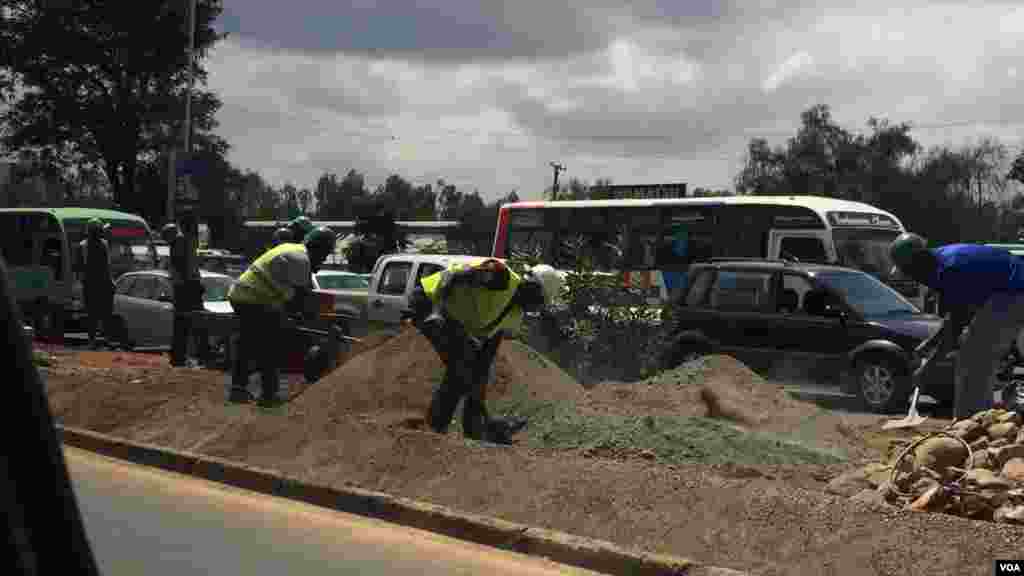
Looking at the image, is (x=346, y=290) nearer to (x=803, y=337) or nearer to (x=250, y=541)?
(x=803, y=337)

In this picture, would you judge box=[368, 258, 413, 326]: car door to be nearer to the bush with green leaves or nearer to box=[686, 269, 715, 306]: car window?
box=[686, 269, 715, 306]: car window

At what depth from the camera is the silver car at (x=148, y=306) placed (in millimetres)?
18344

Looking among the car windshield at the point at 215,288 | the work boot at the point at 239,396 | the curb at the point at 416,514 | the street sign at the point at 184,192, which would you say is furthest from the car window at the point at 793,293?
the street sign at the point at 184,192

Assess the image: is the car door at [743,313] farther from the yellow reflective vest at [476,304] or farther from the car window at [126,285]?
the car window at [126,285]

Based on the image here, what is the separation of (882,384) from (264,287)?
23.3ft

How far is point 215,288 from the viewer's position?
59.5ft

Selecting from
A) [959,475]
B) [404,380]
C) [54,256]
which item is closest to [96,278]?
[54,256]

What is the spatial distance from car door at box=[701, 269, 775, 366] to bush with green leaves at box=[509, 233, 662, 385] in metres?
2.38

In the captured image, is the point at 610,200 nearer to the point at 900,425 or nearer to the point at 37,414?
the point at 900,425

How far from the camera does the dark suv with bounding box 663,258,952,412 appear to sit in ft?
44.5

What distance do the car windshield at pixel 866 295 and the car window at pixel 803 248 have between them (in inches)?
221

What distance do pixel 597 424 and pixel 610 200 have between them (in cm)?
1534

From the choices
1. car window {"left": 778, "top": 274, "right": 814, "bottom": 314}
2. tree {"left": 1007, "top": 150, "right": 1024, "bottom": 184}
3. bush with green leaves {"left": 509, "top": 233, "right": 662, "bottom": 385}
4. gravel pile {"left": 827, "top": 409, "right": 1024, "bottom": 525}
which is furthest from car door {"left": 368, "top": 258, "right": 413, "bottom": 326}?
tree {"left": 1007, "top": 150, "right": 1024, "bottom": 184}

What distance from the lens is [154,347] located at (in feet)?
61.1
